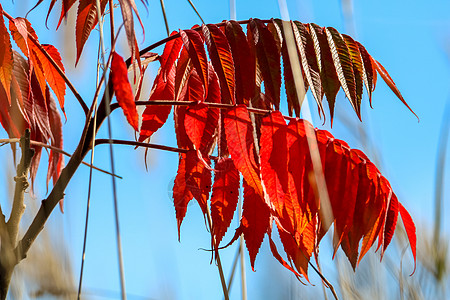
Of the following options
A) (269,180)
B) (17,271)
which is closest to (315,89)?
(269,180)


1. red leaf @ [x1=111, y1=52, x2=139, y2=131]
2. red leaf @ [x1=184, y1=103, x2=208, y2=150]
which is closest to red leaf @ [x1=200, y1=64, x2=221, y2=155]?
red leaf @ [x1=184, y1=103, x2=208, y2=150]

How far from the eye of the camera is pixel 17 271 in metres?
0.89

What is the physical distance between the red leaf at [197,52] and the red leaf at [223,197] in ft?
0.44

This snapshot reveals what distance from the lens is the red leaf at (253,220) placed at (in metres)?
0.94

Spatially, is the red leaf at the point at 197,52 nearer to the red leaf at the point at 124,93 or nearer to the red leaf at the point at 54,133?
the red leaf at the point at 124,93

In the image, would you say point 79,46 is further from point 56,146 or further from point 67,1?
point 56,146

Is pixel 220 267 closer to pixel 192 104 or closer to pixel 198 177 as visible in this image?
pixel 198 177

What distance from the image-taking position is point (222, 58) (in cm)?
101

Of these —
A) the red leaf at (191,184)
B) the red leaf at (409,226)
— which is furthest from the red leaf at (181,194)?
the red leaf at (409,226)

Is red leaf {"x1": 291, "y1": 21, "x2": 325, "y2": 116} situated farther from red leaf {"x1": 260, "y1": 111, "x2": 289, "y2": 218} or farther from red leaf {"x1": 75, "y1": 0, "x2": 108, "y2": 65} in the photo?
red leaf {"x1": 75, "y1": 0, "x2": 108, "y2": 65}

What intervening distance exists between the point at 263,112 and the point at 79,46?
35cm

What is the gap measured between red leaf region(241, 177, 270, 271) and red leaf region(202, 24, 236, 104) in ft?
0.51

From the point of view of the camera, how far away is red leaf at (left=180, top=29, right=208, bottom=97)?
979mm

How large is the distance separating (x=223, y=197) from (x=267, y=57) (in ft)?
0.93
